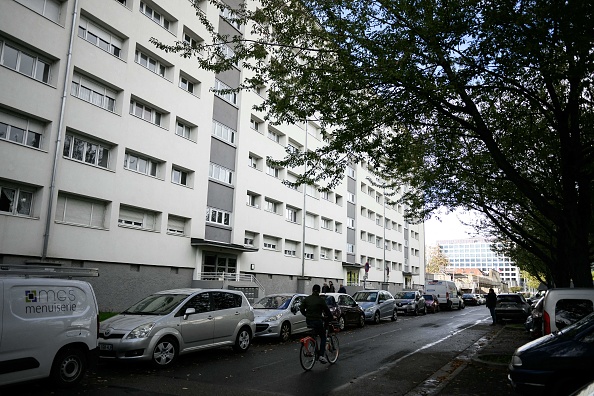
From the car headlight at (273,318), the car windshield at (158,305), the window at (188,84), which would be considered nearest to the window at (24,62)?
the window at (188,84)

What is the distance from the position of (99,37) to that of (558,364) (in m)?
21.2

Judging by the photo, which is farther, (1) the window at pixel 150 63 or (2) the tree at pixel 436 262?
(2) the tree at pixel 436 262

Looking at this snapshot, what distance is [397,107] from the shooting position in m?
9.55

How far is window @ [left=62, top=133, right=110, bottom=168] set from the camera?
1838cm

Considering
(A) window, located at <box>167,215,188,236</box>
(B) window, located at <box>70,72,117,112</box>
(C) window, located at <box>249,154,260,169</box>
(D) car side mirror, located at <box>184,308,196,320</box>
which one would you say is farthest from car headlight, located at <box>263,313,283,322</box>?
(C) window, located at <box>249,154,260,169</box>

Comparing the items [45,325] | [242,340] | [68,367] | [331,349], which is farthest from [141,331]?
[331,349]

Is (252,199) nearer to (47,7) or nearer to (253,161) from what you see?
(253,161)

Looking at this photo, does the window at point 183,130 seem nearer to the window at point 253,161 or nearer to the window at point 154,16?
the window at point 154,16

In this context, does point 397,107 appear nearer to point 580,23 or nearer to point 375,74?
point 375,74

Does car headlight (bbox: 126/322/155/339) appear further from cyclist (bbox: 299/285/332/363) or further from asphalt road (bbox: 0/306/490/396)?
cyclist (bbox: 299/285/332/363)

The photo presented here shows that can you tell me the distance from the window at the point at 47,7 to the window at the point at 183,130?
7686mm

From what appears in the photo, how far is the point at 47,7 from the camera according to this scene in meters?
17.9

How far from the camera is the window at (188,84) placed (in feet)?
82.0

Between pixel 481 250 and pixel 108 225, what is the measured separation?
187m
